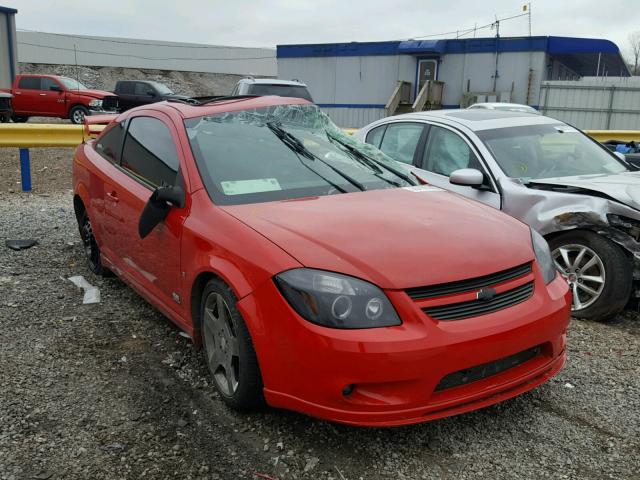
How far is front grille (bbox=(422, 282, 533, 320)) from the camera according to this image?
267 centimetres

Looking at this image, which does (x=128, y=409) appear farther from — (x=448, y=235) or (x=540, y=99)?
(x=540, y=99)

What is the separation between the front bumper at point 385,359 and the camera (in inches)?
100

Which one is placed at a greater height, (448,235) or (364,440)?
(448,235)

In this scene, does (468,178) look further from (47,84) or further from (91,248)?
(47,84)

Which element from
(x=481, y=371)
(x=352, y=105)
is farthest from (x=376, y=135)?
(x=352, y=105)

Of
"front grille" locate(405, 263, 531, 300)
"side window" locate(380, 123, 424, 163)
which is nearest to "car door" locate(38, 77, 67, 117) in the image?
"side window" locate(380, 123, 424, 163)

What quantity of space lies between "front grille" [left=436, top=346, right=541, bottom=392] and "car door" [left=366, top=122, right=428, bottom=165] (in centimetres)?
334

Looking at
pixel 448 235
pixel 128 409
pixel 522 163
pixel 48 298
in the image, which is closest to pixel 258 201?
pixel 448 235

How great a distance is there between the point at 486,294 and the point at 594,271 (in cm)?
220

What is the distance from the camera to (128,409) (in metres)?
3.22

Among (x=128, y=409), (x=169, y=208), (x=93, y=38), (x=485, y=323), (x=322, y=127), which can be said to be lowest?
(x=128, y=409)

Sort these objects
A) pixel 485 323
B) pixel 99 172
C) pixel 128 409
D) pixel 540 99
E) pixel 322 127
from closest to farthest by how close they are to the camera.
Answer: pixel 485 323, pixel 128 409, pixel 322 127, pixel 99 172, pixel 540 99

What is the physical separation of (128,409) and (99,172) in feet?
7.53

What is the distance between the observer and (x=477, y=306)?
275 cm
